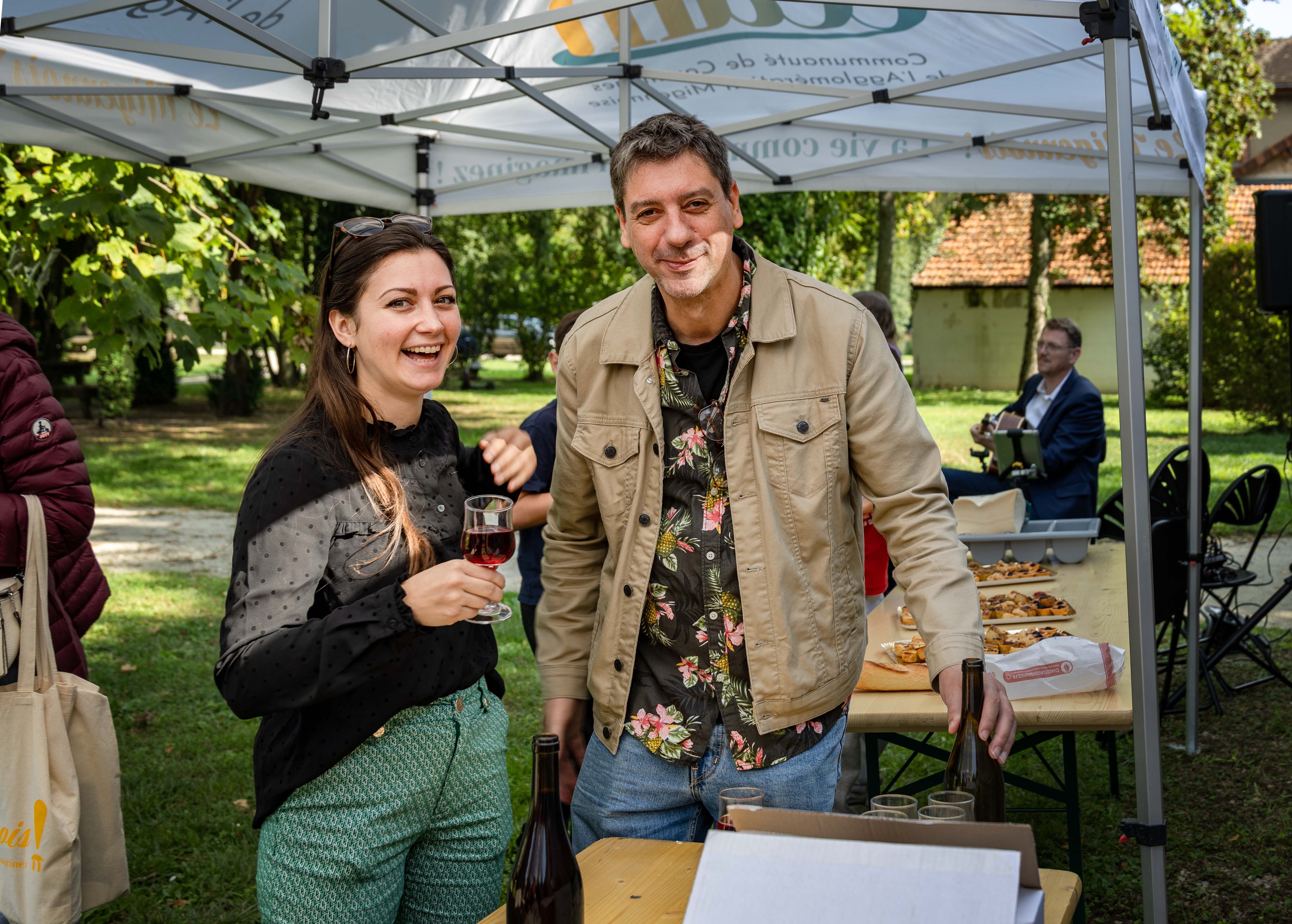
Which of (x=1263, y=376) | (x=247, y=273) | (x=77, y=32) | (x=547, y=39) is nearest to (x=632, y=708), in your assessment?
(x=77, y=32)

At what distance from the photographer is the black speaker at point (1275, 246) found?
396cm

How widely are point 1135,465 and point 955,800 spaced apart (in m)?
1.21

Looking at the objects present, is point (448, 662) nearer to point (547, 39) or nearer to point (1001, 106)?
point (547, 39)

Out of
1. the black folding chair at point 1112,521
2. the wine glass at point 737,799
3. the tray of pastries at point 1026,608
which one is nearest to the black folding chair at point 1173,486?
the black folding chair at point 1112,521

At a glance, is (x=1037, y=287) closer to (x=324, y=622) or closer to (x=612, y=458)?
(x=612, y=458)

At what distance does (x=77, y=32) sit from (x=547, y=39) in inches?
68.6

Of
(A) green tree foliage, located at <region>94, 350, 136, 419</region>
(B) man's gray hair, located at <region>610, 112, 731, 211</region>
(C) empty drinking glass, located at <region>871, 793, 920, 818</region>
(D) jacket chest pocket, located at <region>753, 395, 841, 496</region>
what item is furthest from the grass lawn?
(A) green tree foliage, located at <region>94, 350, 136, 419</region>

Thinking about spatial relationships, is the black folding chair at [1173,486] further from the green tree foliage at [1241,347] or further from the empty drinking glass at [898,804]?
the green tree foliage at [1241,347]

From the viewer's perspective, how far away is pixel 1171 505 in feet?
18.4

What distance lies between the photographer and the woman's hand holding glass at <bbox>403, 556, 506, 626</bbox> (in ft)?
5.62

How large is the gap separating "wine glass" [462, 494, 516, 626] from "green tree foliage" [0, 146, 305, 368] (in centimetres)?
341

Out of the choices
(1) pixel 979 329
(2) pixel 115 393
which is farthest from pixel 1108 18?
(1) pixel 979 329

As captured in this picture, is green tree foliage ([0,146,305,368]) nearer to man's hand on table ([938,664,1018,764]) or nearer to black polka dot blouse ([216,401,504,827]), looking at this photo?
black polka dot blouse ([216,401,504,827])

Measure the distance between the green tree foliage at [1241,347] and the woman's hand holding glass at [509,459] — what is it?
1583 cm
